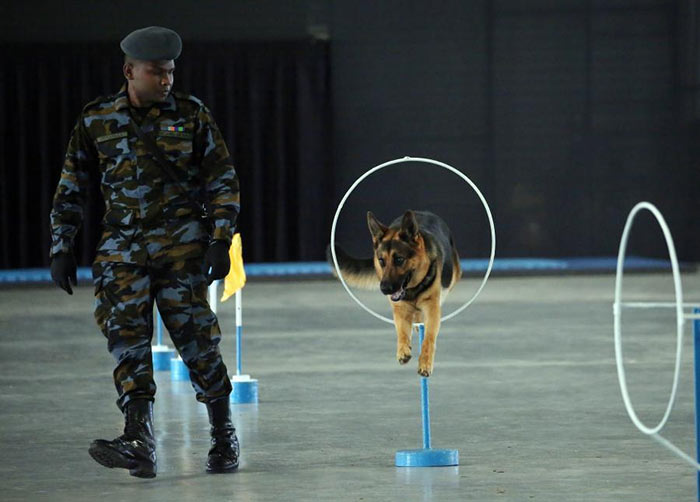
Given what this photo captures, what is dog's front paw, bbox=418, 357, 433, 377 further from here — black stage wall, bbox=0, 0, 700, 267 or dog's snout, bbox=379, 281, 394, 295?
black stage wall, bbox=0, 0, 700, 267

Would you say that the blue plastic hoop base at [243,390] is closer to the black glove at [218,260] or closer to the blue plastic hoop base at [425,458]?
the blue plastic hoop base at [425,458]

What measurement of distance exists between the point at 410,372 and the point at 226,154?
13.8 ft

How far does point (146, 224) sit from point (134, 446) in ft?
2.81

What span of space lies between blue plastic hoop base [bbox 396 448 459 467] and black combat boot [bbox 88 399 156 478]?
1013 mm

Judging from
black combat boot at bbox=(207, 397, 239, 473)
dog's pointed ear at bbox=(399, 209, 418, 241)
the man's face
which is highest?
the man's face

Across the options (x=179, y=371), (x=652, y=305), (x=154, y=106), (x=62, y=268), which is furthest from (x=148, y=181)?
(x=179, y=371)

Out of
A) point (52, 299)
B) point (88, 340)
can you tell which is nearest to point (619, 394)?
point (88, 340)

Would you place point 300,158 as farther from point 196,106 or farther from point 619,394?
point 196,106

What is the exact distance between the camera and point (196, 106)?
6004mm

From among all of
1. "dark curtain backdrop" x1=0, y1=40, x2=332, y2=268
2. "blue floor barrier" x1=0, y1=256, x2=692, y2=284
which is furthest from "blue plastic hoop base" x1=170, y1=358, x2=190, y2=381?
"dark curtain backdrop" x1=0, y1=40, x2=332, y2=268

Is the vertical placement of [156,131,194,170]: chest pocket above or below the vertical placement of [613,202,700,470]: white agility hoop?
above

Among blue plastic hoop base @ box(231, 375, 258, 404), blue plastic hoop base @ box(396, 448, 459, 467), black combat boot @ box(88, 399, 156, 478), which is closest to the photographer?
black combat boot @ box(88, 399, 156, 478)

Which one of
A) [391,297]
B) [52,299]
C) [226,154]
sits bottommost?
[52,299]

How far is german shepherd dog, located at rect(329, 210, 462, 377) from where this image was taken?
600 centimetres
